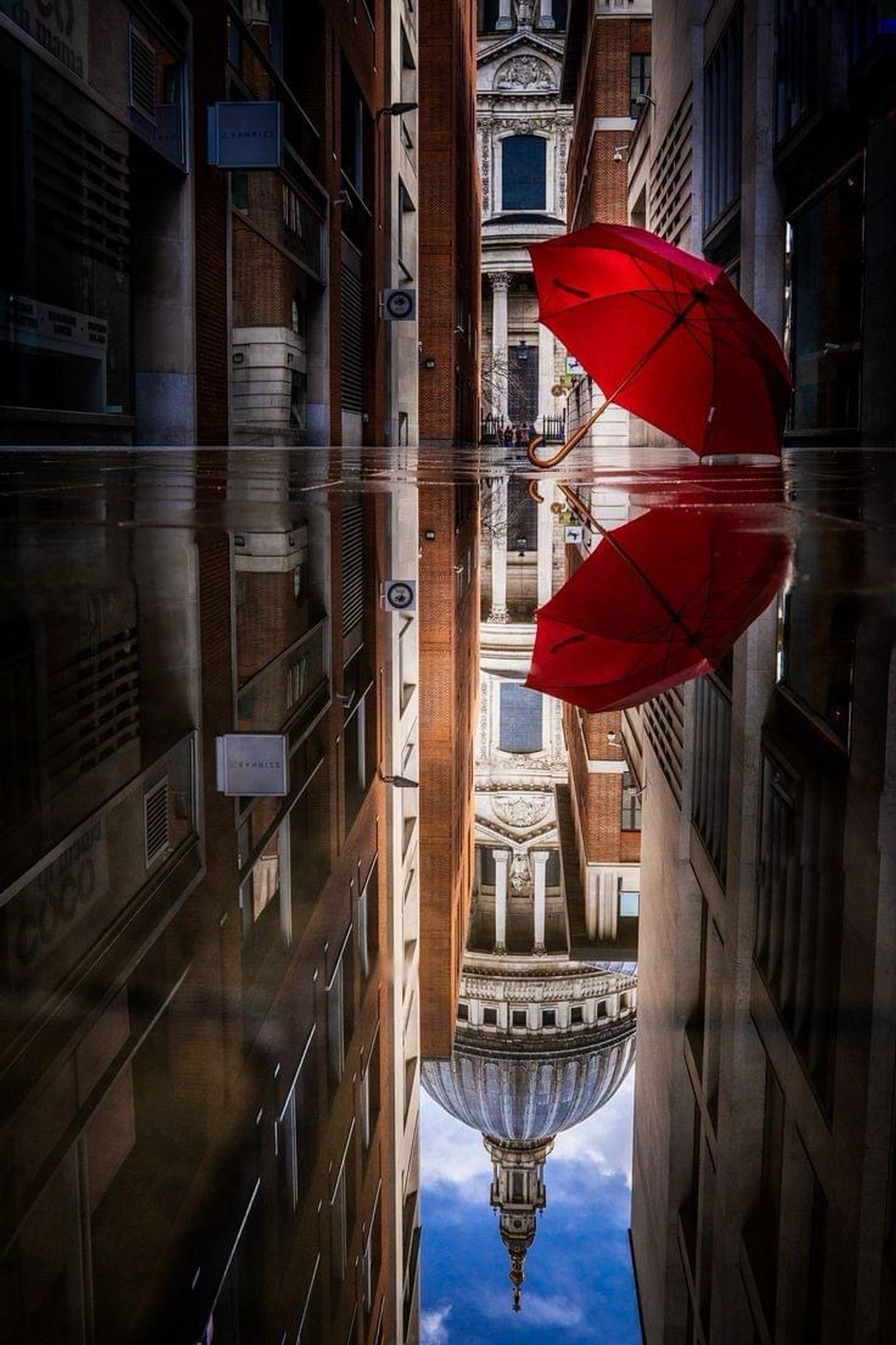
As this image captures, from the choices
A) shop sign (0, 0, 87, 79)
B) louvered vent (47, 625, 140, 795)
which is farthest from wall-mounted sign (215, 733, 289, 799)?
shop sign (0, 0, 87, 79)

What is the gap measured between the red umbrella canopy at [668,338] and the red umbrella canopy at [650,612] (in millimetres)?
3726

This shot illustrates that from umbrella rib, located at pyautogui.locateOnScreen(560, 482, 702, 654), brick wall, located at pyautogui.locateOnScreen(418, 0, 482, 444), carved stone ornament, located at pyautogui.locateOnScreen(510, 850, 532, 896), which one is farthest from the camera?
brick wall, located at pyautogui.locateOnScreen(418, 0, 482, 444)

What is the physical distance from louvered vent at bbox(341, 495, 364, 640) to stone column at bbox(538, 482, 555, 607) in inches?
19.0

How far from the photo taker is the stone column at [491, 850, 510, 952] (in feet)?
7.72

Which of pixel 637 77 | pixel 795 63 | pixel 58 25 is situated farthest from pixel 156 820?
pixel 637 77

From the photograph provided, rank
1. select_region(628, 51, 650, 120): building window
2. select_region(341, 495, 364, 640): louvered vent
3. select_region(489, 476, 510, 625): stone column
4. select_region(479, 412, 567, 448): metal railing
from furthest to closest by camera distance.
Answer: select_region(479, 412, 567, 448): metal railing → select_region(628, 51, 650, 120): building window → select_region(489, 476, 510, 625): stone column → select_region(341, 495, 364, 640): louvered vent

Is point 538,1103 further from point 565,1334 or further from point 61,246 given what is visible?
point 61,246

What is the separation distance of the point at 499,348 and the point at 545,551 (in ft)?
295

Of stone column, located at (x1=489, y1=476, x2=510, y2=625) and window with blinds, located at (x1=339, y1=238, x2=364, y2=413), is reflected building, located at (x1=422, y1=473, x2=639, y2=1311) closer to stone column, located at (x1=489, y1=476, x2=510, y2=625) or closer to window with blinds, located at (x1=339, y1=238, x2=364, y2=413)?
stone column, located at (x1=489, y1=476, x2=510, y2=625)

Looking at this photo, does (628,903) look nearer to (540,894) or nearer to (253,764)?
(540,894)

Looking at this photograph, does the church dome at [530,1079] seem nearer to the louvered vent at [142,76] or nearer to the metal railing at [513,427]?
the louvered vent at [142,76]

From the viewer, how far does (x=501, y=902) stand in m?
2.35

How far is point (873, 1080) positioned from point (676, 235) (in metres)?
27.6

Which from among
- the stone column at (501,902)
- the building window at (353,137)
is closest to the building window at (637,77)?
the building window at (353,137)
